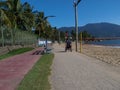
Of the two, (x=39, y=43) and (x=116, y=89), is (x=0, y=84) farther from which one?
(x=39, y=43)

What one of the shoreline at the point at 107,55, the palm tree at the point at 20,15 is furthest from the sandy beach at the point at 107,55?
the palm tree at the point at 20,15

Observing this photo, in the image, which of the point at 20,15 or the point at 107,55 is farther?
the point at 20,15

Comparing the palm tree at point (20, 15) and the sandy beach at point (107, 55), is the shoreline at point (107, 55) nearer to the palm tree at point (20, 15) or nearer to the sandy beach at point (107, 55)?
the sandy beach at point (107, 55)

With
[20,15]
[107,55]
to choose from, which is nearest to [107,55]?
[107,55]

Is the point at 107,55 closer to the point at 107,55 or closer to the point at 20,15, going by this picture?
the point at 107,55

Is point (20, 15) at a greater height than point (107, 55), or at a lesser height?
greater

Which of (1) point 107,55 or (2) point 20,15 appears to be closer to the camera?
(1) point 107,55

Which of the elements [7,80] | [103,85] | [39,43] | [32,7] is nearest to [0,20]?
[7,80]

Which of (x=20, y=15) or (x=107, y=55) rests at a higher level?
(x=20, y=15)

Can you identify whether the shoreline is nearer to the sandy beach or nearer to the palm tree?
the sandy beach

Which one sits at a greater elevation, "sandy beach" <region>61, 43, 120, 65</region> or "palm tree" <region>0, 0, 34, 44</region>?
"palm tree" <region>0, 0, 34, 44</region>

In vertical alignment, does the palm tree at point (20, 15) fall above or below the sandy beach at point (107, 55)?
above

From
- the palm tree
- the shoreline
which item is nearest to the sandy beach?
the shoreline

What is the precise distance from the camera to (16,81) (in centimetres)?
1067
